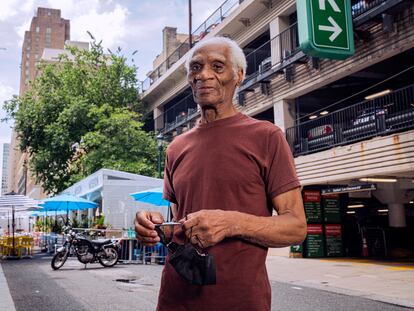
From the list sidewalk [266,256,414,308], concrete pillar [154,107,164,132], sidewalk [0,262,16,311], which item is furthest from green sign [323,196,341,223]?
concrete pillar [154,107,164,132]

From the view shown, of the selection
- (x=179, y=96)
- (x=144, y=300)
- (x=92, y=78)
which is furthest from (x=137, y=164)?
(x=144, y=300)

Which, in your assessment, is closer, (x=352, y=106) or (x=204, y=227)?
(x=204, y=227)

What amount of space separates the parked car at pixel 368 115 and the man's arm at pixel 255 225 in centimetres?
1224

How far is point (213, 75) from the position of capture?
1869 millimetres

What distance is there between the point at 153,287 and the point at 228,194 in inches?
335

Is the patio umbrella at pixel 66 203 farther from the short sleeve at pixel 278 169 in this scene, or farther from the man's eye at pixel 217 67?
the short sleeve at pixel 278 169

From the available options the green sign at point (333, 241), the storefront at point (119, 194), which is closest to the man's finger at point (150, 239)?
the green sign at point (333, 241)

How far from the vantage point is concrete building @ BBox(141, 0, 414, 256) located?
1261cm

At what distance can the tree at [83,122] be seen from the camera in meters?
27.5

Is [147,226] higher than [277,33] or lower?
lower

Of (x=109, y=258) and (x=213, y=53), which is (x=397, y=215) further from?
(x=213, y=53)

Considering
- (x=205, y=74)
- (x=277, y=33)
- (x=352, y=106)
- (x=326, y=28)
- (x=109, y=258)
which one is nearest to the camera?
(x=205, y=74)

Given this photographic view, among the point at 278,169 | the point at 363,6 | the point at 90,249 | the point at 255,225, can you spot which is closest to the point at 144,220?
the point at 255,225

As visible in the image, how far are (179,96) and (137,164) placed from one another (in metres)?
4.91
